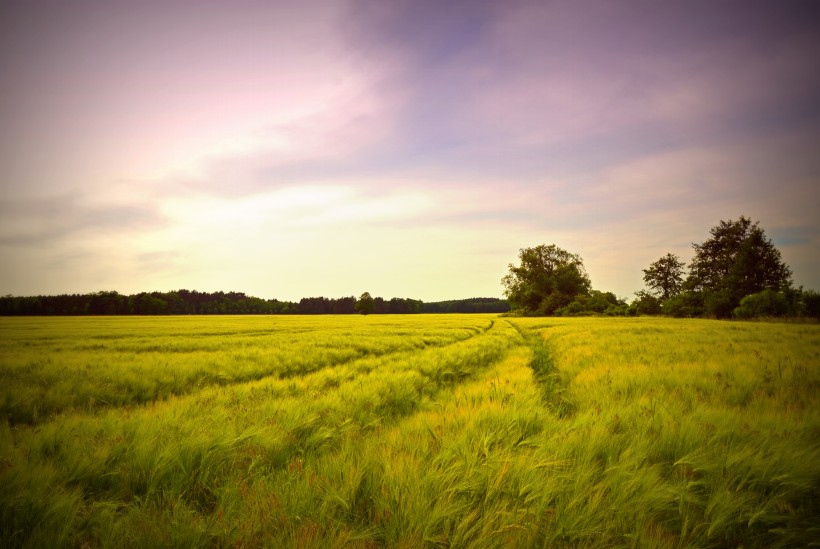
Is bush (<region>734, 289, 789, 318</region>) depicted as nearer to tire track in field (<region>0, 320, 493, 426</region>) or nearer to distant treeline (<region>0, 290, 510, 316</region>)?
tire track in field (<region>0, 320, 493, 426</region>)

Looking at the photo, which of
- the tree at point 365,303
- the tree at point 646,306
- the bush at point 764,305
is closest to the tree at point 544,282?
the tree at point 646,306

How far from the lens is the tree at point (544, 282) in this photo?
6341cm

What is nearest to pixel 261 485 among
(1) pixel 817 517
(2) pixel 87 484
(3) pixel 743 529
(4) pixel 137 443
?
(2) pixel 87 484

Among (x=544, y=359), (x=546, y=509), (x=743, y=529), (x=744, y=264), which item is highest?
(x=744, y=264)

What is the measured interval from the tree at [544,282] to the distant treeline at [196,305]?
6086 centimetres

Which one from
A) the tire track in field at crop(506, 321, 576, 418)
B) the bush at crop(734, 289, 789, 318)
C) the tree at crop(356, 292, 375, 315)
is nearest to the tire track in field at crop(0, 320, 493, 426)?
the tire track in field at crop(506, 321, 576, 418)

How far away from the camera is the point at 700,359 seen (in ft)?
24.5

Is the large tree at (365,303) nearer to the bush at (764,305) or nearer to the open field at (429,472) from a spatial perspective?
the bush at (764,305)

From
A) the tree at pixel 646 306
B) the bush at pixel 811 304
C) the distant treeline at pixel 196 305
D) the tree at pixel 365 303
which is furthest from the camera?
the tree at pixel 365 303

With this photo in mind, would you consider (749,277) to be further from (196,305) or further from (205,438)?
(196,305)

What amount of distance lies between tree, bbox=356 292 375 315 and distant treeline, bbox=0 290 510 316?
458cm

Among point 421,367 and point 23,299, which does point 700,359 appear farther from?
point 23,299

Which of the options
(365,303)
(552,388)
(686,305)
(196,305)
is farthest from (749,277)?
(196,305)

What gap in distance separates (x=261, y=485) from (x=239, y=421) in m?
1.82
